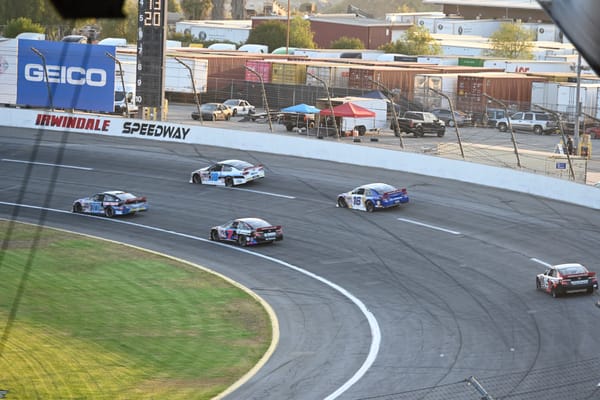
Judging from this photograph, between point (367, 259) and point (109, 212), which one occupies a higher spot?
point (109, 212)

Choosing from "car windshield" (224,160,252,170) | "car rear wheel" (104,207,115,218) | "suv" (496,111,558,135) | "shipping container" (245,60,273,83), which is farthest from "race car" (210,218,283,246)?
"shipping container" (245,60,273,83)

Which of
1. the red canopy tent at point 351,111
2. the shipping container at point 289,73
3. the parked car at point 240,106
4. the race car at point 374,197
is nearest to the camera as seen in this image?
the race car at point 374,197

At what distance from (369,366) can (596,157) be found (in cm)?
2954

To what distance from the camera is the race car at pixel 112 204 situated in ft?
113

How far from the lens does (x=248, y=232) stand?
3056cm

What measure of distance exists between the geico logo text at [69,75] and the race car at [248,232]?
21.2 m

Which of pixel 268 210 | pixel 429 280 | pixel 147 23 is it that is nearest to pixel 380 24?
pixel 147 23

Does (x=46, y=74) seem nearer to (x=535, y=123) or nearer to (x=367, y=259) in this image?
(x=367, y=259)

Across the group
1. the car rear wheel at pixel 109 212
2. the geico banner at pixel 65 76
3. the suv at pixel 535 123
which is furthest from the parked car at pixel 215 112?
the car rear wheel at pixel 109 212

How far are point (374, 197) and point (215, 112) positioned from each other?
25.3 meters

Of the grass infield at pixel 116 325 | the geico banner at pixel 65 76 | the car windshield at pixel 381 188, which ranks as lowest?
the grass infield at pixel 116 325

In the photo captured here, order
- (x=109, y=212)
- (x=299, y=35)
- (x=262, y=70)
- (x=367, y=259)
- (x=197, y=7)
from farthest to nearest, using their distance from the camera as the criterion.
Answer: (x=197, y=7) → (x=299, y=35) → (x=262, y=70) → (x=109, y=212) → (x=367, y=259)

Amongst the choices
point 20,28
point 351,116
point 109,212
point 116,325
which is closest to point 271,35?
point 20,28

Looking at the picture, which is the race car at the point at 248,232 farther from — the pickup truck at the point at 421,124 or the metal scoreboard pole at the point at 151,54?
the pickup truck at the point at 421,124
